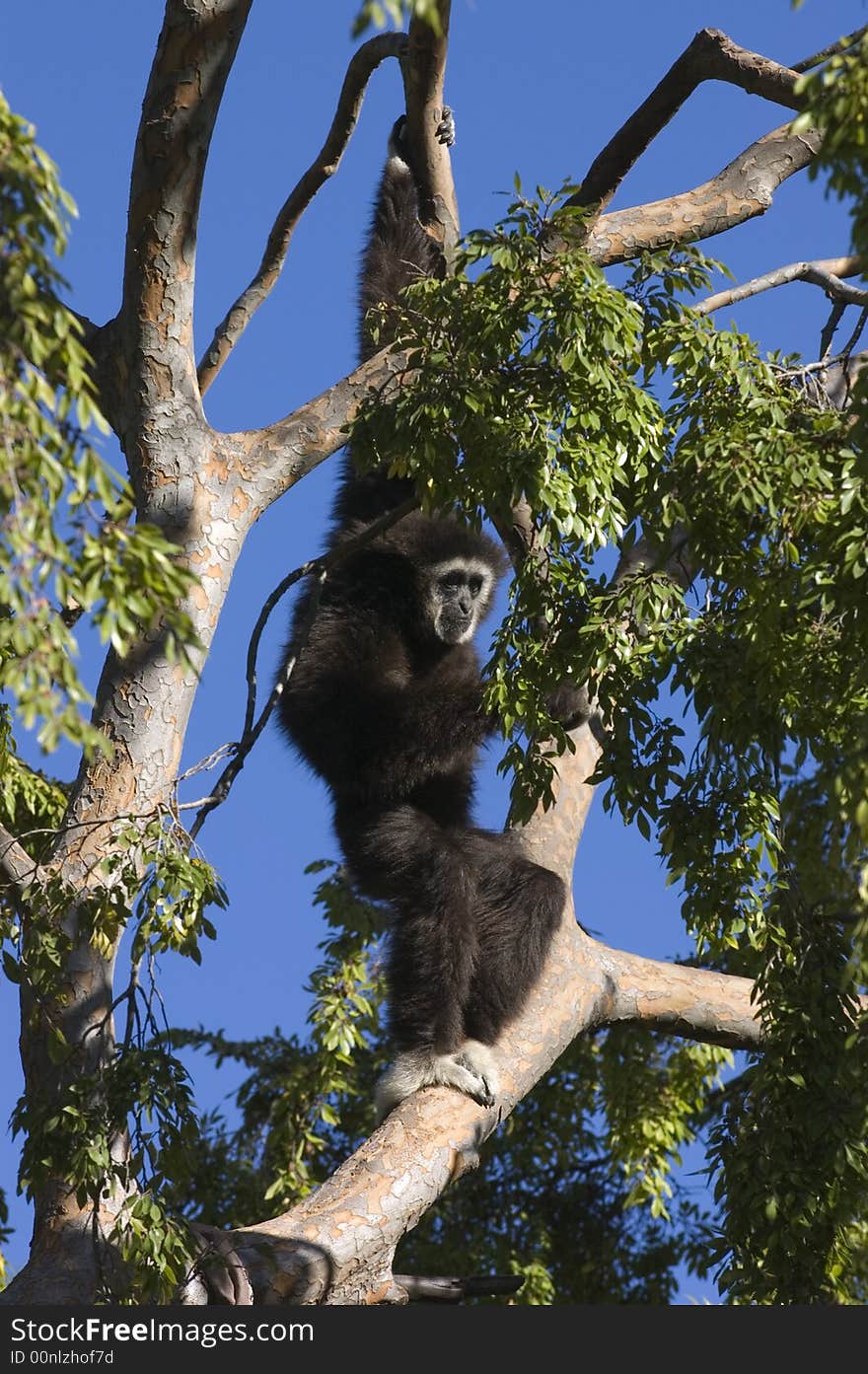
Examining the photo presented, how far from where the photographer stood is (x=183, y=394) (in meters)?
7.06

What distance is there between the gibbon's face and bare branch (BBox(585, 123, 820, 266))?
6.08 feet

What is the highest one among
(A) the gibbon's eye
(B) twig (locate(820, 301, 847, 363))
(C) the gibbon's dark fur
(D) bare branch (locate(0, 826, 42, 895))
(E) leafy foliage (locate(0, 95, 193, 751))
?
(B) twig (locate(820, 301, 847, 363))

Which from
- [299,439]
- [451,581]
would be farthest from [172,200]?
[451,581]

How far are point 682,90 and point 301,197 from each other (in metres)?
2.09

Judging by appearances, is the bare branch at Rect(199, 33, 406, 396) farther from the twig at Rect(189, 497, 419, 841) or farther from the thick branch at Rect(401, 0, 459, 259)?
the twig at Rect(189, 497, 419, 841)

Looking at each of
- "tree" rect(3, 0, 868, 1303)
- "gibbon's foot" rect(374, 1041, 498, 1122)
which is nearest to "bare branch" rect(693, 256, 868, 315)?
"tree" rect(3, 0, 868, 1303)

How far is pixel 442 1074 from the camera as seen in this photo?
724 cm

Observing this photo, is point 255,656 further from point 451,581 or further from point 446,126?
point 446,126

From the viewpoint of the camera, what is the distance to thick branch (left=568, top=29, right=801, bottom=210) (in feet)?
26.0

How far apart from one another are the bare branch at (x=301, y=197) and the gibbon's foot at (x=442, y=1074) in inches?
143

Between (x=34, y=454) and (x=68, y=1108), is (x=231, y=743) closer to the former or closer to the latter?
(x=68, y=1108)

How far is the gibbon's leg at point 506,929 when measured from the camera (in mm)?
7641

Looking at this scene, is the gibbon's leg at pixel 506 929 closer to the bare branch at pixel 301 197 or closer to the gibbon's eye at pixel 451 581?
the gibbon's eye at pixel 451 581

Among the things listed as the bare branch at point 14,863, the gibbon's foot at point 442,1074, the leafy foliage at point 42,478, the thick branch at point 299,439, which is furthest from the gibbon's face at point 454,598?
the leafy foliage at point 42,478
